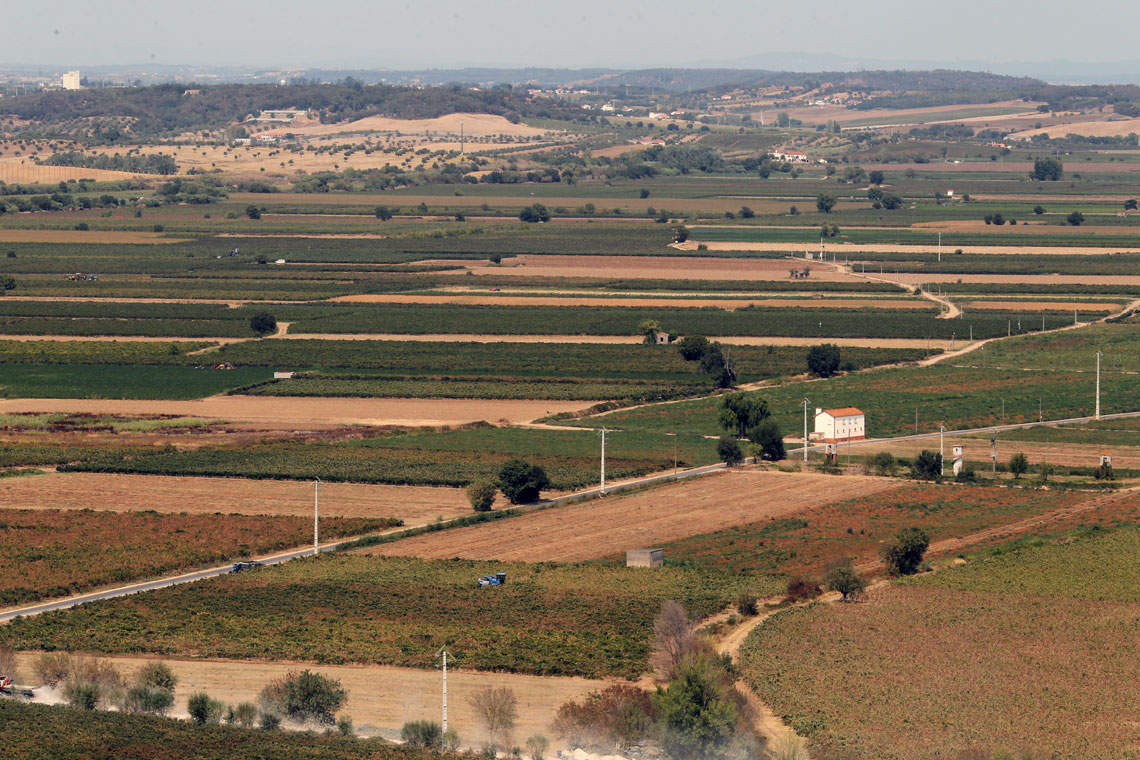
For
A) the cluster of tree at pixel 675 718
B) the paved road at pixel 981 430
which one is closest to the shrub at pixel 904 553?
the cluster of tree at pixel 675 718

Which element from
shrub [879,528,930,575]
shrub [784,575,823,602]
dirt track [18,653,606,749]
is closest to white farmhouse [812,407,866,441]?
shrub [879,528,930,575]

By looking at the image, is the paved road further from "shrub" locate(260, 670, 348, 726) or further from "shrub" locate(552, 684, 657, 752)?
"shrub" locate(260, 670, 348, 726)

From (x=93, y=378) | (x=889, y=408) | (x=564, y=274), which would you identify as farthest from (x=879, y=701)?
(x=564, y=274)

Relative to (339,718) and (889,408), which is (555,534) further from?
(889,408)

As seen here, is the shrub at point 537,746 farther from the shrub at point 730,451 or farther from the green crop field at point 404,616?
the shrub at point 730,451

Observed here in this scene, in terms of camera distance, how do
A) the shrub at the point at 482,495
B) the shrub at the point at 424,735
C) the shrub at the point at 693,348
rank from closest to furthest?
the shrub at the point at 424,735, the shrub at the point at 482,495, the shrub at the point at 693,348

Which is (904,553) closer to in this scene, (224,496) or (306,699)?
(306,699)

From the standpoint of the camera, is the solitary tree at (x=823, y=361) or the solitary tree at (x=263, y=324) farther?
the solitary tree at (x=263, y=324)
